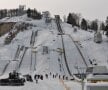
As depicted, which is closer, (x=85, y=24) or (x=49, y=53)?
(x=49, y=53)

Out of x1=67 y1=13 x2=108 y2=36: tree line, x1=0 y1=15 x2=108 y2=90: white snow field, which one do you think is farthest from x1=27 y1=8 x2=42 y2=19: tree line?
x1=0 y1=15 x2=108 y2=90: white snow field

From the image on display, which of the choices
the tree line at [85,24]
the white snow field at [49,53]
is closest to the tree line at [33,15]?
the tree line at [85,24]

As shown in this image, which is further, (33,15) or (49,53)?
(33,15)

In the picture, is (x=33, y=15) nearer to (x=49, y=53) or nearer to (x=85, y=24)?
(x=85, y=24)

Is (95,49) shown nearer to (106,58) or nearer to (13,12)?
(106,58)

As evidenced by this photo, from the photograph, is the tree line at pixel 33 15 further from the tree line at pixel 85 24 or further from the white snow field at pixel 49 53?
the white snow field at pixel 49 53

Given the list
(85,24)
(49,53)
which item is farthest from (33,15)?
(49,53)

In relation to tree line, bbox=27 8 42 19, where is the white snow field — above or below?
below

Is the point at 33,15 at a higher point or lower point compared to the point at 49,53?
higher

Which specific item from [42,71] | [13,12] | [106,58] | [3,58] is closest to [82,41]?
[106,58]

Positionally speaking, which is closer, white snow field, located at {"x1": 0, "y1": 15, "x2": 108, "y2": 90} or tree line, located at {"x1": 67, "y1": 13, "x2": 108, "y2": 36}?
white snow field, located at {"x1": 0, "y1": 15, "x2": 108, "y2": 90}

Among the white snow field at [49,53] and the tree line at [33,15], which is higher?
the tree line at [33,15]

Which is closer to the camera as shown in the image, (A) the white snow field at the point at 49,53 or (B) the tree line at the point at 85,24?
(A) the white snow field at the point at 49,53

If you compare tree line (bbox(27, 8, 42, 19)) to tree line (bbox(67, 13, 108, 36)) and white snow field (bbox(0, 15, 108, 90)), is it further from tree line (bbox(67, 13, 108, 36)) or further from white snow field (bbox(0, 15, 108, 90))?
white snow field (bbox(0, 15, 108, 90))
